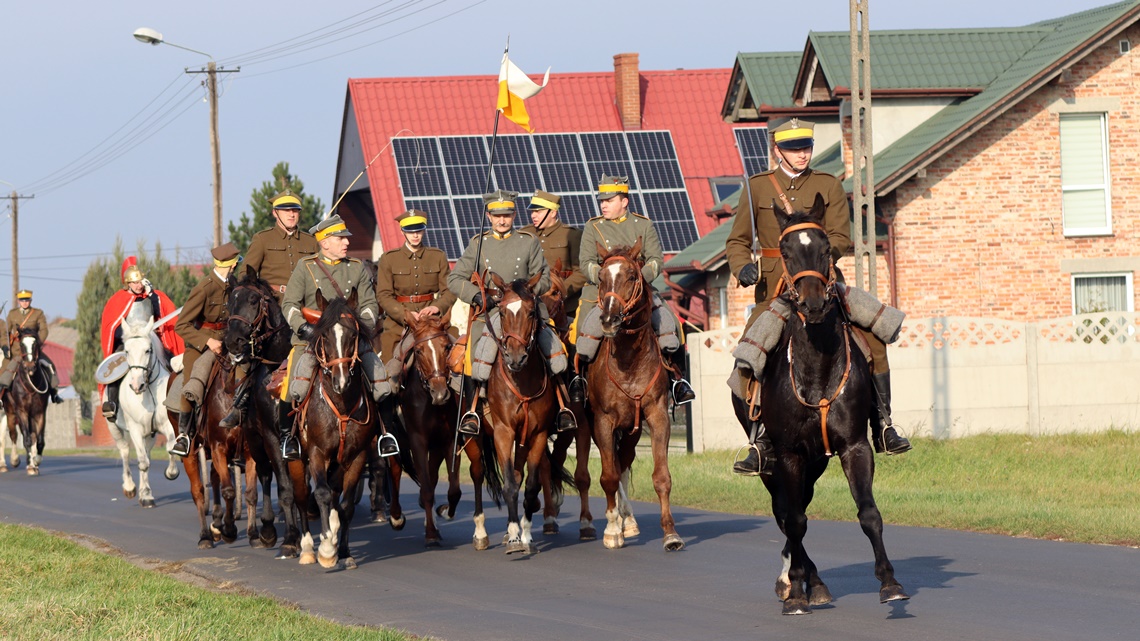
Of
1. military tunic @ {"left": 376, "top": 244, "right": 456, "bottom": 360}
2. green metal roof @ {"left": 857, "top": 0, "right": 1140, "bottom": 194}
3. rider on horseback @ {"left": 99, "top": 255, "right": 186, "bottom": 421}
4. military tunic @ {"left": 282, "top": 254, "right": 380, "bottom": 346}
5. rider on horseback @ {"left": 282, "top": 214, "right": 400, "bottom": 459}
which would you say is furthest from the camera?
green metal roof @ {"left": 857, "top": 0, "right": 1140, "bottom": 194}

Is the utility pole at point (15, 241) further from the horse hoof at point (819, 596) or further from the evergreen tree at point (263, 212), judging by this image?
the horse hoof at point (819, 596)

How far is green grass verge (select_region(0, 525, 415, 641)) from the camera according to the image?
988 cm

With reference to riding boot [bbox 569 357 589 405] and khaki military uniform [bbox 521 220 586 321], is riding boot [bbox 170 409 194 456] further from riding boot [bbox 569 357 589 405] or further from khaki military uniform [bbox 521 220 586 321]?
riding boot [bbox 569 357 589 405]

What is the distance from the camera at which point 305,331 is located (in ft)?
44.0

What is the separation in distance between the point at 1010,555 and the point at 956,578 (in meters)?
1.45

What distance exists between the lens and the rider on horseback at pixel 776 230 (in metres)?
10.3

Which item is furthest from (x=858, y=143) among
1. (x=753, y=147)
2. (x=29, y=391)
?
(x=753, y=147)

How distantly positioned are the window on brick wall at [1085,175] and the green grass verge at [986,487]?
746 centimetres

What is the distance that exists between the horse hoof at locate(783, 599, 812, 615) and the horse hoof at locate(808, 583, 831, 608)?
7.1 inches

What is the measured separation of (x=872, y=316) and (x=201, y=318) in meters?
8.27

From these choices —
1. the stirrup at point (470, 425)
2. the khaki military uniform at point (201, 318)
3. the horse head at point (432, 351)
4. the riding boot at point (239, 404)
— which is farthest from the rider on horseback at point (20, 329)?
the stirrup at point (470, 425)

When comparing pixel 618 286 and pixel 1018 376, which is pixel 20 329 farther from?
pixel 618 286

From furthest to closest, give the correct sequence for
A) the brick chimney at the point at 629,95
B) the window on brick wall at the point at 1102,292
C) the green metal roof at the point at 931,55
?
the brick chimney at the point at 629,95 → the green metal roof at the point at 931,55 → the window on brick wall at the point at 1102,292

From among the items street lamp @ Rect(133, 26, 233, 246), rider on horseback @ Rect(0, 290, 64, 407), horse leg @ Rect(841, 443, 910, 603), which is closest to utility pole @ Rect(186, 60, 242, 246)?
street lamp @ Rect(133, 26, 233, 246)
